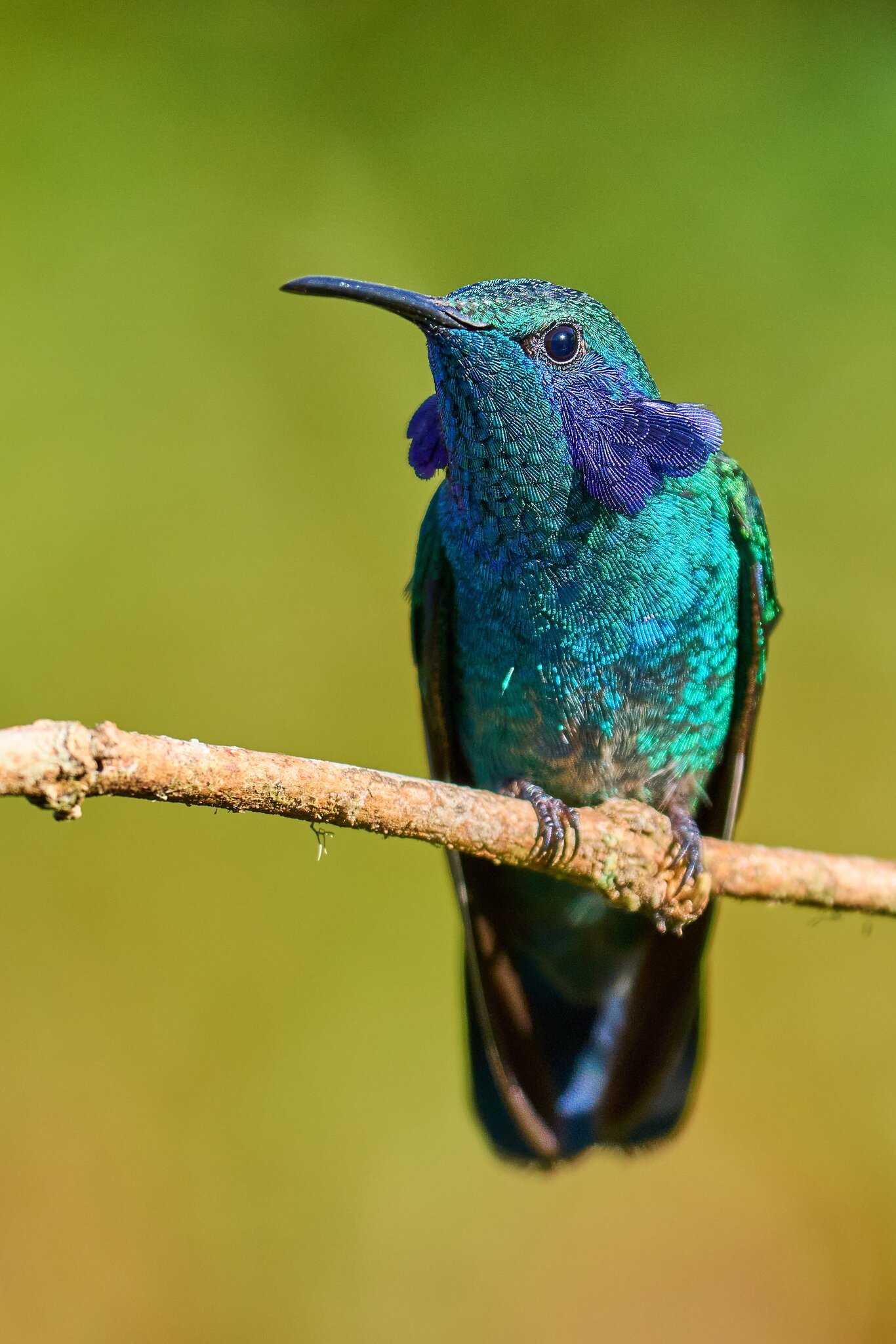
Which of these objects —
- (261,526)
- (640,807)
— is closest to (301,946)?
(261,526)

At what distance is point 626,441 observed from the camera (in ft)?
12.2

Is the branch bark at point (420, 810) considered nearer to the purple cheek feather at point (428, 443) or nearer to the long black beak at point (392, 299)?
the purple cheek feather at point (428, 443)

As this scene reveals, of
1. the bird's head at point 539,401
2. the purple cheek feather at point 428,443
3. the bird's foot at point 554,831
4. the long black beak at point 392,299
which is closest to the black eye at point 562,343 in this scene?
the bird's head at point 539,401

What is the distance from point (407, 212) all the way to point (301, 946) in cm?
435

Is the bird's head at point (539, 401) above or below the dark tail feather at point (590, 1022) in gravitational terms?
above

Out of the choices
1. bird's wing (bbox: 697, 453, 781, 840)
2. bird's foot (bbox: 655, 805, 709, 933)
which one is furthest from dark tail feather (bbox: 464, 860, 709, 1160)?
bird's foot (bbox: 655, 805, 709, 933)

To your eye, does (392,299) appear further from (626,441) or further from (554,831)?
(554,831)

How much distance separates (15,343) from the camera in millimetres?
6648

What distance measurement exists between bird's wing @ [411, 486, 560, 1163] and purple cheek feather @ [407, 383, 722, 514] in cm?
84

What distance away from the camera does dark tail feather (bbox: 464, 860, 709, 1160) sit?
4.62 m

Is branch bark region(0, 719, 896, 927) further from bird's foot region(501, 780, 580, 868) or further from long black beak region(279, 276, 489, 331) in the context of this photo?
long black beak region(279, 276, 489, 331)

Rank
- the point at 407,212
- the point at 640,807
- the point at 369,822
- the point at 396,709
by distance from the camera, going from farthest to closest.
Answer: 1. the point at 407,212
2. the point at 396,709
3. the point at 640,807
4. the point at 369,822

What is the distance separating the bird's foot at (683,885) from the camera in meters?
3.55

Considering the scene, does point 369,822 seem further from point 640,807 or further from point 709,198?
point 709,198
